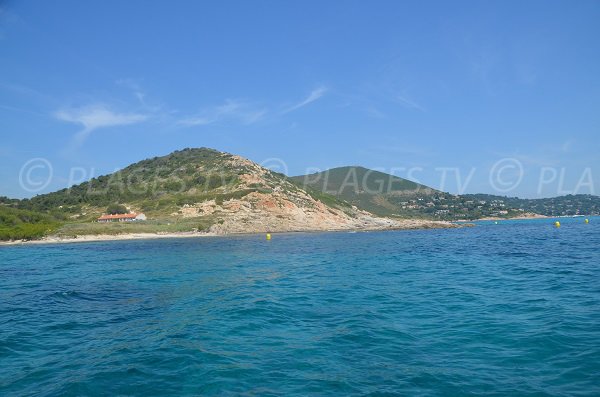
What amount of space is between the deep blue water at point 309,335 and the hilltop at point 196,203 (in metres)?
67.5

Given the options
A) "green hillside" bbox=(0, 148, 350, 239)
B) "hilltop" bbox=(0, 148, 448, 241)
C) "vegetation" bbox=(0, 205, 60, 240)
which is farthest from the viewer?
"hilltop" bbox=(0, 148, 448, 241)

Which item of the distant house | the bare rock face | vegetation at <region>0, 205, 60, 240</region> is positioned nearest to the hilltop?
the bare rock face

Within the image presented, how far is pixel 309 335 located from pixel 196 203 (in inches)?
3838

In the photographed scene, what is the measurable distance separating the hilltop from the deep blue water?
222 feet

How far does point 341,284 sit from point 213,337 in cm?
1054

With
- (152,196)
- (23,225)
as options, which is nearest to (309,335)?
(23,225)

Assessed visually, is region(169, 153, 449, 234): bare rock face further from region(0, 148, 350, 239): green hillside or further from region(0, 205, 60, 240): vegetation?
region(0, 205, 60, 240): vegetation

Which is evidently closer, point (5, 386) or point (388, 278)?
point (5, 386)

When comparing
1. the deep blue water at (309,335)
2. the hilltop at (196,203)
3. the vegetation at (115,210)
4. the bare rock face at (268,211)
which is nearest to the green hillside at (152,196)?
the hilltop at (196,203)

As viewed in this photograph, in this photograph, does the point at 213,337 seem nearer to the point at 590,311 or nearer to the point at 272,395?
the point at 272,395

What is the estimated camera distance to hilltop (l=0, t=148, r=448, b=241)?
91500 mm

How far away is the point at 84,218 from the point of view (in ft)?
340

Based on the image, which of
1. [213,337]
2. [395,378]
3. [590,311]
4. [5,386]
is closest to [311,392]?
[395,378]

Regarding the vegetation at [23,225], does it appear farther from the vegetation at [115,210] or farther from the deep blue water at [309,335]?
the deep blue water at [309,335]
